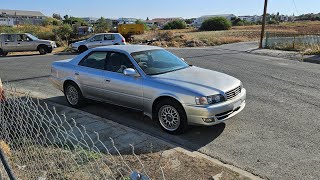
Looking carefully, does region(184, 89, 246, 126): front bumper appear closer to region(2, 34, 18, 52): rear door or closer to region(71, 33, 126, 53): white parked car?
region(71, 33, 126, 53): white parked car

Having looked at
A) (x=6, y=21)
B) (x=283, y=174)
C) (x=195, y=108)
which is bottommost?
(x=283, y=174)

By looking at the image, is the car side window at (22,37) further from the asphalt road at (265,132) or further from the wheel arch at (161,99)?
the wheel arch at (161,99)

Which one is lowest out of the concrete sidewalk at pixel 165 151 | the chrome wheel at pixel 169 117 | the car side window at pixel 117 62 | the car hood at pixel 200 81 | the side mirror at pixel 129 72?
the concrete sidewalk at pixel 165 151

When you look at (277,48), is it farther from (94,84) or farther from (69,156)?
(69,156)

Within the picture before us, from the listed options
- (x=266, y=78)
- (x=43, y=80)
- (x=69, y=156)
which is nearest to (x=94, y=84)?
(x=69, y=156)

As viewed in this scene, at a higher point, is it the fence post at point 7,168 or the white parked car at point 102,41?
the white parked car at point 102,41

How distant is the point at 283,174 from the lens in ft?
13.7

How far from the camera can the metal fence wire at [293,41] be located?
21.9 metres

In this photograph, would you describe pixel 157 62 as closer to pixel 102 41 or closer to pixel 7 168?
pixel 7 168

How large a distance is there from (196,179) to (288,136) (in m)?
2.40

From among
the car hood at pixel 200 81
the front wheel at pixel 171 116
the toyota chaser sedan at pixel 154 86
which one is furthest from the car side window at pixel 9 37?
the front wheel at pixel 171 116

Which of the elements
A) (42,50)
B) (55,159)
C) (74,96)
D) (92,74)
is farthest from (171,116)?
(42,50)

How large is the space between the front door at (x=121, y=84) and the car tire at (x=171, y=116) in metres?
0.49

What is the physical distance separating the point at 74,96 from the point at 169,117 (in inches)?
110
